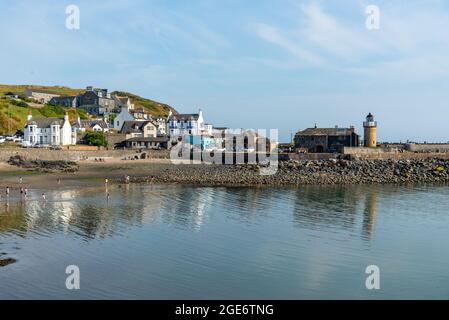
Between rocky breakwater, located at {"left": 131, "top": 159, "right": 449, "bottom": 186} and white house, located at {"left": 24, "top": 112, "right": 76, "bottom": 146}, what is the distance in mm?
21681

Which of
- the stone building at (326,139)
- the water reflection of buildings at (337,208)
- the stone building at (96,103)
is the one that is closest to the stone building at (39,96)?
the stone building at (96,103)

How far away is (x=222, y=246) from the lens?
69.8 ft

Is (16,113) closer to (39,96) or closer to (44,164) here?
(39,96)

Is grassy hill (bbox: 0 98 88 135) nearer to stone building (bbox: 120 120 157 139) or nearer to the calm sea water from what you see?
stone building (bbox: 120 120 157 139)

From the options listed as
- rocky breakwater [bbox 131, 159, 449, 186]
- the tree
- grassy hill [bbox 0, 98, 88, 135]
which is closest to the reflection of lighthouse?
rocky breakwater [bbox 131, 159, 449, 186]

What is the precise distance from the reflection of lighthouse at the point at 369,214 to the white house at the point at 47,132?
1897 inches

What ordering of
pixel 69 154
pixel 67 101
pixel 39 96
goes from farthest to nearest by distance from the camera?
1. pixel 39 96
2. pixel 67 101
3. pixel 69 154

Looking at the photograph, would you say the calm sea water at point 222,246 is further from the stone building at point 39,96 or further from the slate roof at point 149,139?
the stone building at point 39,96

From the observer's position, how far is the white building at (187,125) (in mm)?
91750

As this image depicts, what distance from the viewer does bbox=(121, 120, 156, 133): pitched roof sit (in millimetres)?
84000

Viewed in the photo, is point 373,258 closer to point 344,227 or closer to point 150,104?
point 344,227

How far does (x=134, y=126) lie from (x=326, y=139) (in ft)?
112

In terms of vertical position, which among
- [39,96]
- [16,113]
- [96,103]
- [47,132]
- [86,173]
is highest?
[39,96]

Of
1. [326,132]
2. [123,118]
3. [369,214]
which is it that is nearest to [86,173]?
[369,214]
